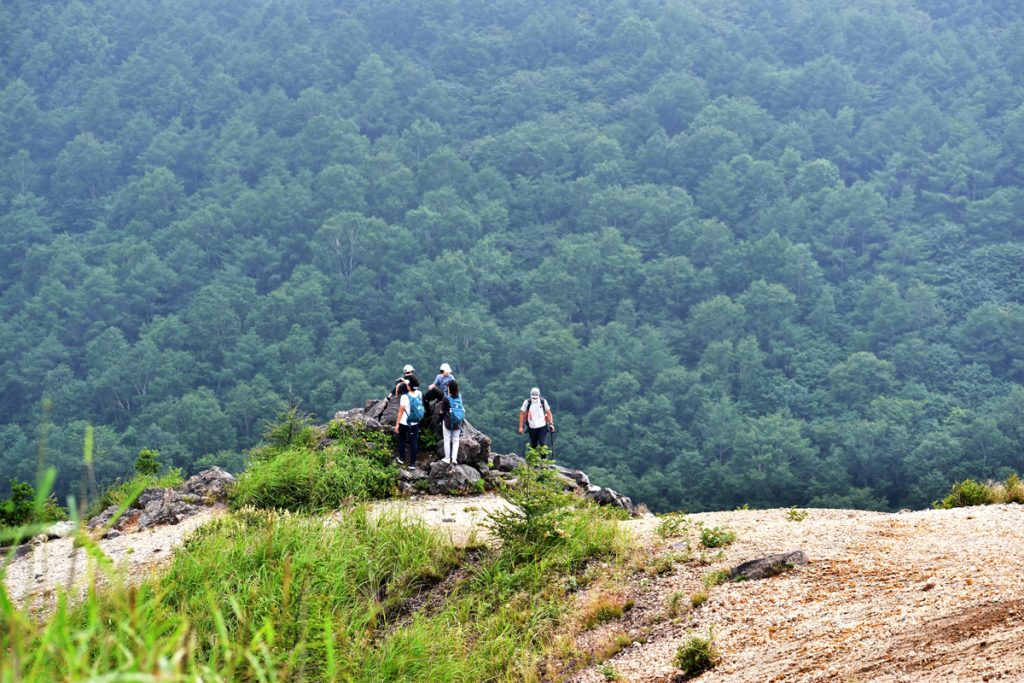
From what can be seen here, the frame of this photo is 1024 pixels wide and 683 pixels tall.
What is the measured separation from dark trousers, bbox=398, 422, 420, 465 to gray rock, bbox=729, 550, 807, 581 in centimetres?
569

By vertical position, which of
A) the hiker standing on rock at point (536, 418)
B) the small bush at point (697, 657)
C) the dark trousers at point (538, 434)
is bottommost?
the small bush at point (697, 657)

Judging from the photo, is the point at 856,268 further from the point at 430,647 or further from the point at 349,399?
the point at 430,647

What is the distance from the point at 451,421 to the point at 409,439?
758 mm

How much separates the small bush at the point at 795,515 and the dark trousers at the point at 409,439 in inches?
198

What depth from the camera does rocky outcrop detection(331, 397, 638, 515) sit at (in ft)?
44.6

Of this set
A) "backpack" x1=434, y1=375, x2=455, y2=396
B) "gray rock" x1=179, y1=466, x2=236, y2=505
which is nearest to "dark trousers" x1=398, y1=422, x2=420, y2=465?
"backpack" x1=434, y1=375, x2=455, y2=396

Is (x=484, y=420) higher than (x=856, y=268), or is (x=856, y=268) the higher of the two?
(x=856, y=268)

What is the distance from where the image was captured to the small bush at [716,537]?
1034 cm

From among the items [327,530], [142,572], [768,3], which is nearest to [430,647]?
[327,530]

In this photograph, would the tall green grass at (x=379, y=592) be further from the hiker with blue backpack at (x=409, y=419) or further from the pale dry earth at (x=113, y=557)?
the hiker with blue backpack at (x=409, y=419)

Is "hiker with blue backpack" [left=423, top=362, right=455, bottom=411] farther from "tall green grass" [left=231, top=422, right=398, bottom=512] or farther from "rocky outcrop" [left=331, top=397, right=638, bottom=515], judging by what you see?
"tall green grass" [left=231, top=422, right=398, bottom=512]

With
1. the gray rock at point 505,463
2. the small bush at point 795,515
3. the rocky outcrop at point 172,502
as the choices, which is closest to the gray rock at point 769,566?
the small bush at point 795,515

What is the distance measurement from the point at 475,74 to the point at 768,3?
32734 mm

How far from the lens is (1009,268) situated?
72.8 metres
